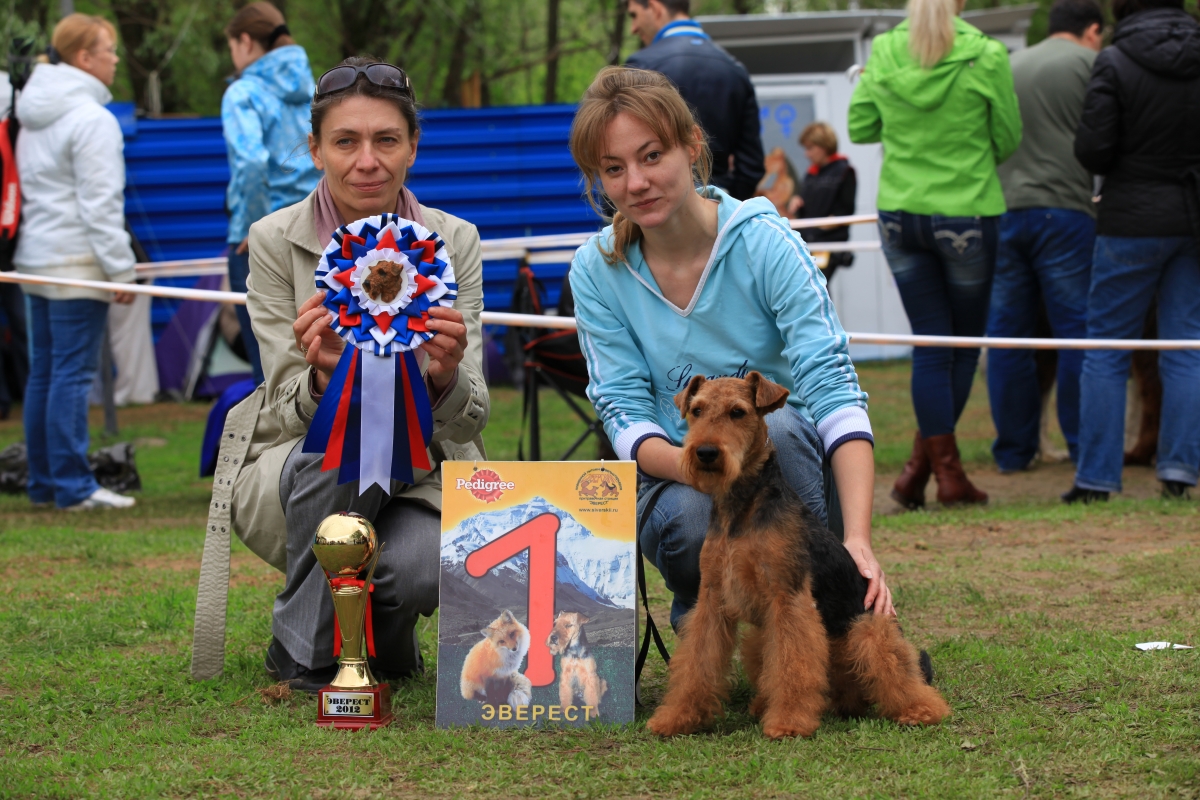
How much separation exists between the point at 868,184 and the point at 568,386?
8099mm

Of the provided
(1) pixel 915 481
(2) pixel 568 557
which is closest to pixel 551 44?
(1) pixel 915 481

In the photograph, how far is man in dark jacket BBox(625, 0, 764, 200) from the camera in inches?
230

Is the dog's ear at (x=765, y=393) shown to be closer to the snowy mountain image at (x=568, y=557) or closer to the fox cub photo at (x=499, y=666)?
the snowy mountain image at (x=568, y=557)

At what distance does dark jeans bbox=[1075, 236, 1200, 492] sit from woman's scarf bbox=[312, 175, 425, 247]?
142 inches

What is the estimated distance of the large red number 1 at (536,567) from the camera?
2738 millimetres

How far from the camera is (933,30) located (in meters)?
5.52

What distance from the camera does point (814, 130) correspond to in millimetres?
10508

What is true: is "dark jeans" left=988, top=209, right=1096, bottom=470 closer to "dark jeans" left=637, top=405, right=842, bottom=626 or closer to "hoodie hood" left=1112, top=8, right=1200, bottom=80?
"hoodie hood" left=1112, top=8, right=1200, bottom=80

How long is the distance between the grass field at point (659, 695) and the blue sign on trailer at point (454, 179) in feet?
24.8

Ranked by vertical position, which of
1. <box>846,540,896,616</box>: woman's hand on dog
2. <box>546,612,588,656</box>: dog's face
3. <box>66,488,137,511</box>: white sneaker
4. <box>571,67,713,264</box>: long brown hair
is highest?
<box>571,67,713,264</box>: long brown hair

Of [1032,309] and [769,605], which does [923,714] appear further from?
[1032,309]

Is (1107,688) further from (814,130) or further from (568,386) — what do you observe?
(814,130)

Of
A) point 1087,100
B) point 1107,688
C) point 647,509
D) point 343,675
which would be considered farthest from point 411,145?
point 1087,100

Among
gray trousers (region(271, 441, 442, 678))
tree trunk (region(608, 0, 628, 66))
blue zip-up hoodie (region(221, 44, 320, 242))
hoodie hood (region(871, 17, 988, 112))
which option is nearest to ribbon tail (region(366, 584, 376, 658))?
gray trousers (region(271, 441, 442, 678))
